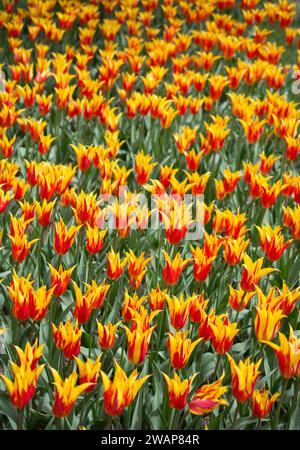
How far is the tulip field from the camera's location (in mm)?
2328

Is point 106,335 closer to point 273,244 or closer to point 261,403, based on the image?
point 261,403

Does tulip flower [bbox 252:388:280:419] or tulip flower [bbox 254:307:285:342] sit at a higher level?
tulip flower [bbox 254:307:285:342]

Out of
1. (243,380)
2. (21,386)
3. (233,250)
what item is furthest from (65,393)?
(233,250)

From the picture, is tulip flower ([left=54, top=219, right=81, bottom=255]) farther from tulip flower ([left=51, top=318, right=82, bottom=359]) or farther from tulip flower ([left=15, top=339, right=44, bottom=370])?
tulip flower ([left=15, top=339, right=44, bottom=370])

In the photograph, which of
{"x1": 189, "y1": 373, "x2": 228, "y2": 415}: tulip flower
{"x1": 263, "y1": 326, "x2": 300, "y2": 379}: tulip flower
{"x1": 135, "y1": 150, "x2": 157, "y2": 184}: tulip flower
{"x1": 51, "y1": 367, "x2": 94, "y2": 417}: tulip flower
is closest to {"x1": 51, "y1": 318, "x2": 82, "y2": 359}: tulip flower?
{"x1": 51, "y1": 367, "x2": 94, "y2": 417}: tulip flower

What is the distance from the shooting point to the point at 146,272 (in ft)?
11.0

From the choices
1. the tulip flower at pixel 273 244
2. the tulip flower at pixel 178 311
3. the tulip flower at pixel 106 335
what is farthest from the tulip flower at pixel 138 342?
the tulip flower at pixel 273 244

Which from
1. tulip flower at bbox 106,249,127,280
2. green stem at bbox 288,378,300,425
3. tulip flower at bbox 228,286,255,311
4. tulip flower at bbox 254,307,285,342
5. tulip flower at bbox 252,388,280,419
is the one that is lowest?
green stem at bbox 288,378,300,425

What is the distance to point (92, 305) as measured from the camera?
255 centimetres

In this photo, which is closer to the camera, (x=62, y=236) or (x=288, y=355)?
(x=288, y=355)

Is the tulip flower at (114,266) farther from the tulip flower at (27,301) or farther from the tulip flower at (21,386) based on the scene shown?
the tulip flower at (21,386)

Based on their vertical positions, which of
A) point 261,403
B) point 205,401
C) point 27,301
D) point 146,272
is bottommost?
point 146,272

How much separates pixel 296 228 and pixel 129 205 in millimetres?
798

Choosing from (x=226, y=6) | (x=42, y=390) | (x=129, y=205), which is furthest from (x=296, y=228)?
(x=226, y=6)
